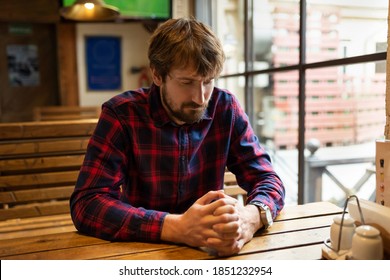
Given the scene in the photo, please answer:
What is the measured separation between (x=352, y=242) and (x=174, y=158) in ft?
2.11

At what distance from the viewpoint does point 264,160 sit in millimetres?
1370

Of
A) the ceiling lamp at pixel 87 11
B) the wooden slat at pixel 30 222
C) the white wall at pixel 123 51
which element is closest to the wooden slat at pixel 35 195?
the wooden slat at pixel 30 222

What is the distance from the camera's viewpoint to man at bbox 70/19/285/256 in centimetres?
100

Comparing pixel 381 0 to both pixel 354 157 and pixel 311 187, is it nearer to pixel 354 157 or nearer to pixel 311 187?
pixel 311 187

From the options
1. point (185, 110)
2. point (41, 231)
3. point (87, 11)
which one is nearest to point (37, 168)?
point (41, 231)

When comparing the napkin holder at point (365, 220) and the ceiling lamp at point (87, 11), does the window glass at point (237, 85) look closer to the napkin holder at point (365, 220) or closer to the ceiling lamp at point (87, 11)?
the ceiling lamp at point (87, 11)

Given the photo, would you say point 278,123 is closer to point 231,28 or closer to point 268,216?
point 231,28

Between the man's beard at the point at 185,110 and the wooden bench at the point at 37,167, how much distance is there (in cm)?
102

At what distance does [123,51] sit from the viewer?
4.90 meters

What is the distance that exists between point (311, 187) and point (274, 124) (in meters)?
1.18

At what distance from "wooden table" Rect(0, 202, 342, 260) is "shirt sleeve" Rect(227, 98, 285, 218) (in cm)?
15

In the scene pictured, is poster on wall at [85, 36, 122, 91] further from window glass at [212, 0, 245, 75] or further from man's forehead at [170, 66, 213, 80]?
man's forehead at [170, 66, 213, 80]

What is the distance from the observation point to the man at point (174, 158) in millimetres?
996

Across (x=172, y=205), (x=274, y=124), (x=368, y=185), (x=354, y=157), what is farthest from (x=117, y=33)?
(x=172, y=205)
